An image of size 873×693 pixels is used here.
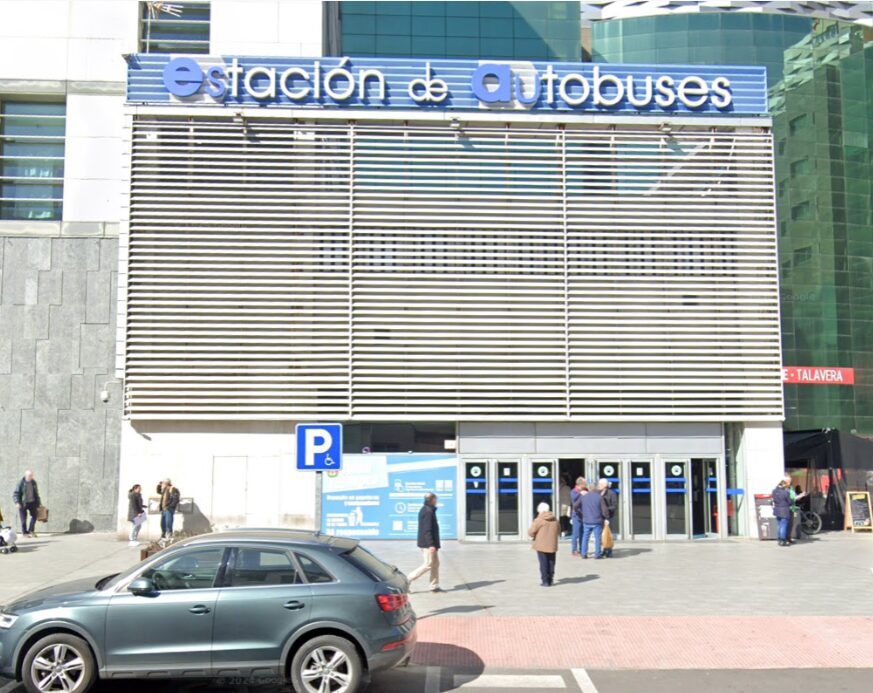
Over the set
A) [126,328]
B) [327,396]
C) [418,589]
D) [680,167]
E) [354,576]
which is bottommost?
[418,589]

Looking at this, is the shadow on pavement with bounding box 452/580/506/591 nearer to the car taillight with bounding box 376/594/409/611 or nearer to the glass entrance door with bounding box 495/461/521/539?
the car taillight with bounding box 376/594/409/611

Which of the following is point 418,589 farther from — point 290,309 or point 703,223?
point 703,223

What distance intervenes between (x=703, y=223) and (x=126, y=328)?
13.6 metres

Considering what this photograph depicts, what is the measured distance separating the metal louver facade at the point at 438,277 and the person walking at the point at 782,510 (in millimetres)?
1948

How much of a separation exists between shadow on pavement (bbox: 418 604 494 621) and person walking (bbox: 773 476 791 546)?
9.57 meters

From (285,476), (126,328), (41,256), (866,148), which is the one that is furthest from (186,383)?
(866,148)

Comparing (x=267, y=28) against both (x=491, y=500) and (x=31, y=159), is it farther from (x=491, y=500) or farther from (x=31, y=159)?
(x=491, y=500)

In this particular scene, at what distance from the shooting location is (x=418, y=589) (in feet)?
43.7

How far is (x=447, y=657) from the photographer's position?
9328 millimetres

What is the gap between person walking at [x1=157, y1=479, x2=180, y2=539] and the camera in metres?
18.3

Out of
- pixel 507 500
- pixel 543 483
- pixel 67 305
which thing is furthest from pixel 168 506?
pixel 543 483

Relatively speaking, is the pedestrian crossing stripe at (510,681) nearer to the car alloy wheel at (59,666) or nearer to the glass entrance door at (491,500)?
the car alloy wheel at (59,666)

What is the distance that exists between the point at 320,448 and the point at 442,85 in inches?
484

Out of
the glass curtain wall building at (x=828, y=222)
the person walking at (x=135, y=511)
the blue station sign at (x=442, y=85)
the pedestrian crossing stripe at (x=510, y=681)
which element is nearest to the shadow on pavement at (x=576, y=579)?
the pedestrian crossing stripe at (x=510, y=681)
